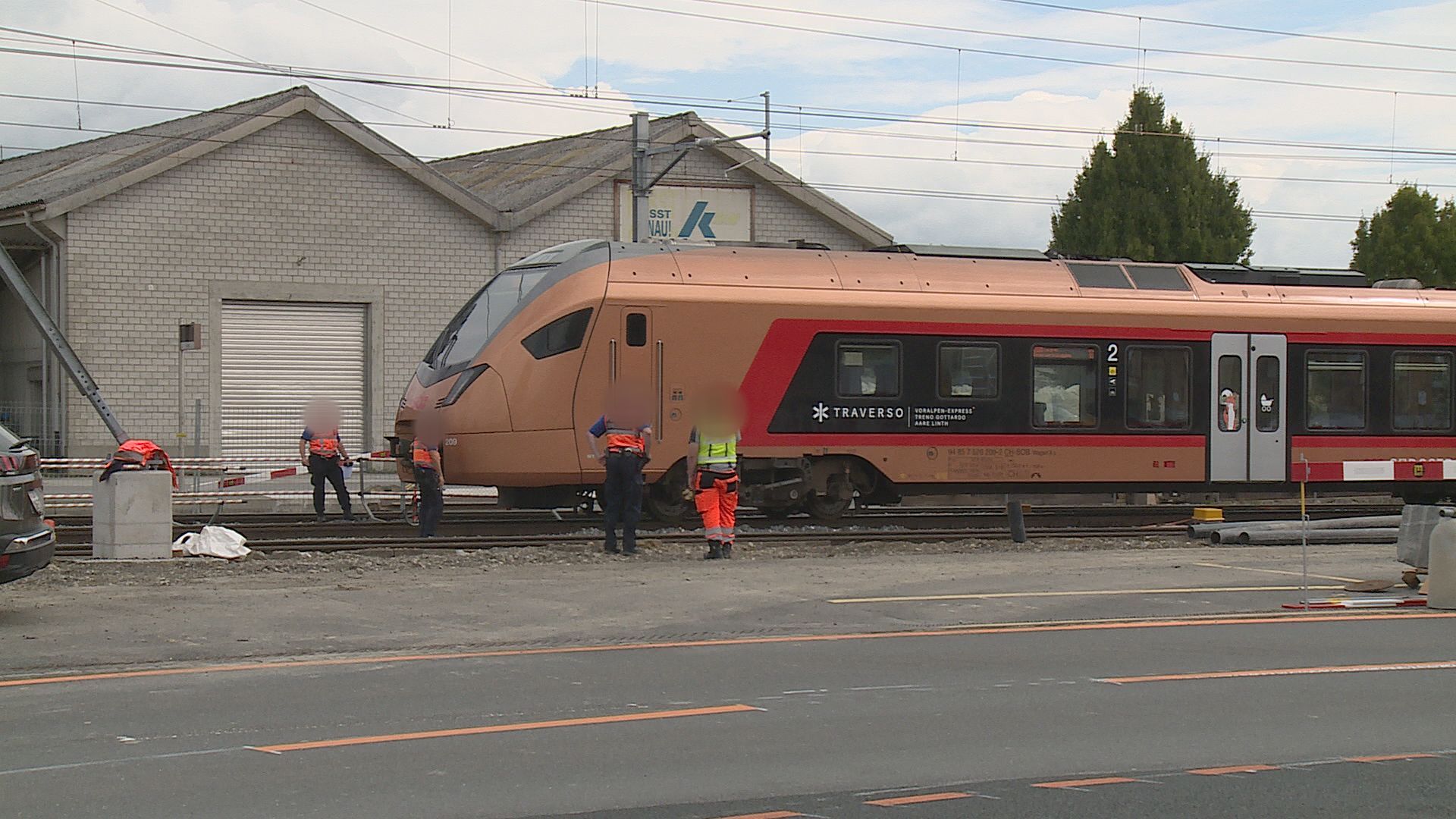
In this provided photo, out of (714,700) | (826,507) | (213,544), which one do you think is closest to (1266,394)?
(826,507)

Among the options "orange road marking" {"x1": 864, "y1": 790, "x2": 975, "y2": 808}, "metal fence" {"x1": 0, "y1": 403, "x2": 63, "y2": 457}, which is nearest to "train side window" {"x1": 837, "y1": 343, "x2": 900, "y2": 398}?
"orange road marking" {"x1": 864, "y1": 790, "x2": 975, "y2": 808}

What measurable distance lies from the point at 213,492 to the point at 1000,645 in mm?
15163

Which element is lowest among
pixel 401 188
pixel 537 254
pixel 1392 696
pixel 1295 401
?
pixel 1392 696

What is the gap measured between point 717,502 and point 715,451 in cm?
55

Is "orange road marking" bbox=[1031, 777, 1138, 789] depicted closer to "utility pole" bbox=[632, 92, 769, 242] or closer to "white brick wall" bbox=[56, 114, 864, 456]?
"utility pole" bbox=[632, 92, 769, 242]

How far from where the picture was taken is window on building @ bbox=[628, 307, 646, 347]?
17750 mm

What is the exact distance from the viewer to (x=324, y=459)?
2020cm

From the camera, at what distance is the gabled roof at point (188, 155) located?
30922 mm

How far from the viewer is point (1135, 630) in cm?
1113

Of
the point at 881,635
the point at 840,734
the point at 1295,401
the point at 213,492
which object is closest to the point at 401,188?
the point at 213,492

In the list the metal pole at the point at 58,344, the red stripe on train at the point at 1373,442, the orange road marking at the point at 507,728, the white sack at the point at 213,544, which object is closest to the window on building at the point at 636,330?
the white sack at the point at 213,544

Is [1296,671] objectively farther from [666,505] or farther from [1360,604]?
[666,505]

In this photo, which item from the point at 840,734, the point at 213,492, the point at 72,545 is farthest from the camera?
the point at 213,492

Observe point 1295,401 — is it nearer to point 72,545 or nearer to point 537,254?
point 537,254
